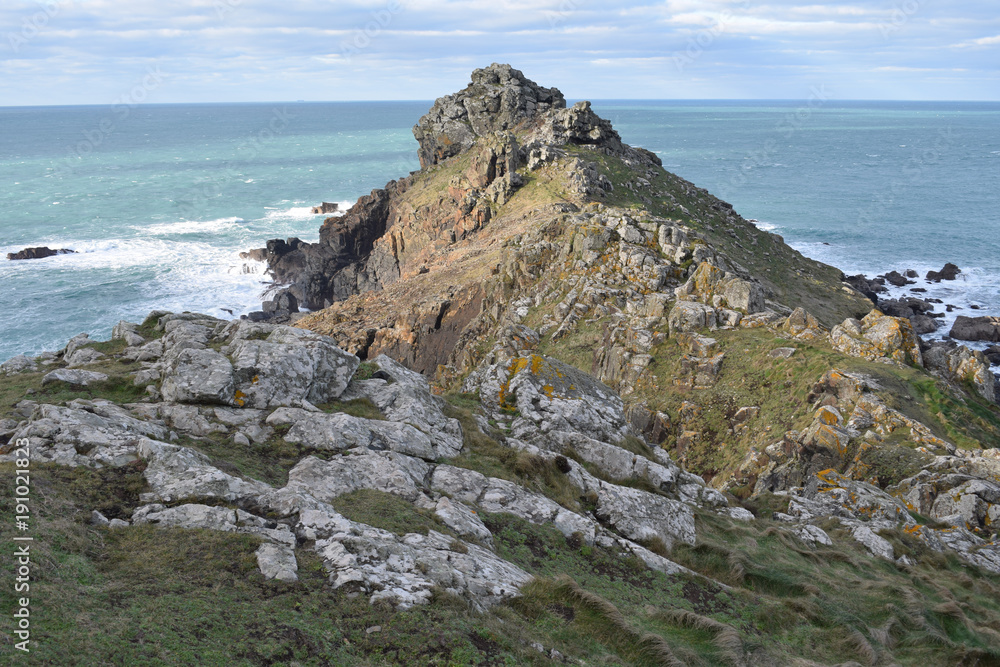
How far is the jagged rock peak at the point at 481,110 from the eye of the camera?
7356 centimetres

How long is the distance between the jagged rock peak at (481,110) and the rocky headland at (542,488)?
4253 centimetres

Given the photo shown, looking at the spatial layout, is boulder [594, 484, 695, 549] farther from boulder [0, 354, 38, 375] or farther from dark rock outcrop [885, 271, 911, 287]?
dark rock outcrop [885, 271, 911, 287]

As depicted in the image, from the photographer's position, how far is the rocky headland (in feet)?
30.1

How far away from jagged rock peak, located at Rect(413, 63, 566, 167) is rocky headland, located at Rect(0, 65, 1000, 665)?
4253 cm

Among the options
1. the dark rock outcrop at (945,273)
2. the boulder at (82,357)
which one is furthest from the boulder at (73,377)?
the dark rock outcrop at (945,273)

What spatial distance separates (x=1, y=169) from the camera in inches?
6639

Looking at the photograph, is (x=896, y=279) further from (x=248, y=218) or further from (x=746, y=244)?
(x=248, y=218)

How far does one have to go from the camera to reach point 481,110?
7444 cm

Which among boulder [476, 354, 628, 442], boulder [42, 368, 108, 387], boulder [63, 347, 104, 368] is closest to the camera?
boulder [42, 368, 108, 387]

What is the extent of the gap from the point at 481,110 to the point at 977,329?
58.2 metres

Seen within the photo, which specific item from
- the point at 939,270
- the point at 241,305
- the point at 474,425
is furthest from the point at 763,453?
the point at 939,270

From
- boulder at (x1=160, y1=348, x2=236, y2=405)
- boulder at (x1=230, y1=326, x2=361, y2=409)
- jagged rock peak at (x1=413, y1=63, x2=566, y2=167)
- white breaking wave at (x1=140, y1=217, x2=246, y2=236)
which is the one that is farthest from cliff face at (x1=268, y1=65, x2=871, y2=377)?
white breaking wave at (x1=140, y1=217, x2=246, y2=236)

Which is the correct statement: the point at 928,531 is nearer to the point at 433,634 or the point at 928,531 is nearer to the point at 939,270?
the point at 433,634

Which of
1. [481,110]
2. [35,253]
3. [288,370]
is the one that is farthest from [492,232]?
[35,253]
